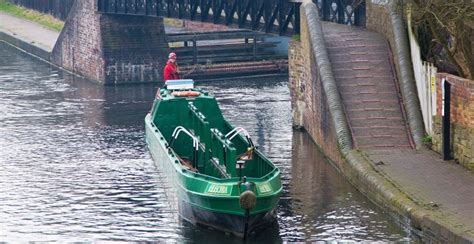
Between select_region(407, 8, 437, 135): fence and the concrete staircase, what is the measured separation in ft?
2.57

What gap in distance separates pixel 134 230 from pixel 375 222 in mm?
5944

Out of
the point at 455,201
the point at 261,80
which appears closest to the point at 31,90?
the point at 261,80

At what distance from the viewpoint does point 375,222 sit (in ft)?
103

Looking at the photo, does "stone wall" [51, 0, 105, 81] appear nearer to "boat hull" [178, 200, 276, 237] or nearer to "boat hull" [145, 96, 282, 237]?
"boat hull" [145, 96, 282, 237]

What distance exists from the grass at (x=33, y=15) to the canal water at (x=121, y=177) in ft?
89.1

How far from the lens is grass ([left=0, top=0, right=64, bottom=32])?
289 feet

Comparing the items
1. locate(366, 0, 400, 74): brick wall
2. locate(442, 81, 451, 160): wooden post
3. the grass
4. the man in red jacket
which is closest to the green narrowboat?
the man in red jacket

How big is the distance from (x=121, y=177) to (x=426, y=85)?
9.52m

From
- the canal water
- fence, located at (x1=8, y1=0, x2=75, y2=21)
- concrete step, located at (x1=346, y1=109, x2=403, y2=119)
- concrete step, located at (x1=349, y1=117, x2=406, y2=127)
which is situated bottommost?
the canal water

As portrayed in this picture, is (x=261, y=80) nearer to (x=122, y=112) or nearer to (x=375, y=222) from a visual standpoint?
(x=122, y=112)

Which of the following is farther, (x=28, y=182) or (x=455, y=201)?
(x=28, y=182)

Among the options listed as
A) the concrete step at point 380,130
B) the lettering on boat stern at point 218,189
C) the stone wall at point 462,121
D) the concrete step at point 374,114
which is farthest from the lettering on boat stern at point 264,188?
the concrete step at point 374,114

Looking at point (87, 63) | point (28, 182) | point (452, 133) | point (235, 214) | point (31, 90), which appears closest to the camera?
point (235, 214)

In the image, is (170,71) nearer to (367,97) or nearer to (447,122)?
(367,97)
